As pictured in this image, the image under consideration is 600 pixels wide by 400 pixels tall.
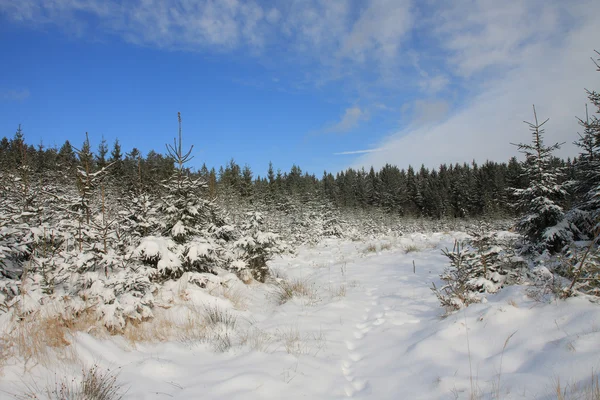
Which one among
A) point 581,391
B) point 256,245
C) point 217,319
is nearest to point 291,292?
point 256,245

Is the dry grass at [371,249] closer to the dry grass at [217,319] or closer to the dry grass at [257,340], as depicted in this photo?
the dry grass at [217,319]

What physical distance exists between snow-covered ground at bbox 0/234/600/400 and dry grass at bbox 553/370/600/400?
4 cm

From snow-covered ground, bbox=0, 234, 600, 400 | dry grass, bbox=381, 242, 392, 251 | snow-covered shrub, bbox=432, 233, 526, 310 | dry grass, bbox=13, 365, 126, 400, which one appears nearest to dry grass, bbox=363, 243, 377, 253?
dry grass, bbox=381, 242, 392, 251

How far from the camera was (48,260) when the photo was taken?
416cm

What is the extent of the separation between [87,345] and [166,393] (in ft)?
4.53

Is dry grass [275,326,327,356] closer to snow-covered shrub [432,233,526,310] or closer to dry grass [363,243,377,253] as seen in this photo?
snow-covered shrub [432,233,526,310]

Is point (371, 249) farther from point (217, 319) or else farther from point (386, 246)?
point (217, 319)

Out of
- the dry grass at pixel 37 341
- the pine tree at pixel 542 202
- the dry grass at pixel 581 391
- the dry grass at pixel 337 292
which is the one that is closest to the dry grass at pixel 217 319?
the dry grass at pixel 37 341

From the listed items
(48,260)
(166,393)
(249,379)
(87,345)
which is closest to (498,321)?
(249,379)

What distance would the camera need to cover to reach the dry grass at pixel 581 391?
176cm

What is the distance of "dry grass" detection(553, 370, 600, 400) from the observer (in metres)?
1.76

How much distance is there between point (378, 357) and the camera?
346 centimetres

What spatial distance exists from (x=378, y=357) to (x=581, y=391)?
1.96 meters

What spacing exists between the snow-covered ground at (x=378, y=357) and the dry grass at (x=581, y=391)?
0.04m
